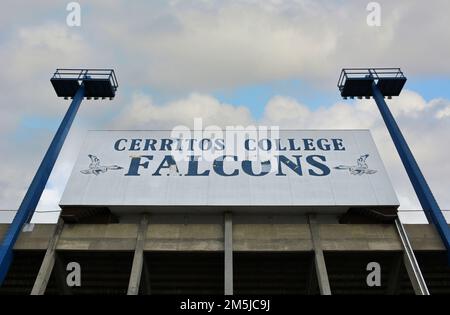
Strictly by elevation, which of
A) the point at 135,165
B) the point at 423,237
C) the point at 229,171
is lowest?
the point at 423,237

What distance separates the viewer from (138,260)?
17.8 m

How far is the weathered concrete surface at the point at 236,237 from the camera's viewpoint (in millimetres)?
18516

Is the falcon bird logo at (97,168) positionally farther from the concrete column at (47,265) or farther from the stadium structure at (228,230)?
the concrete column at (47,265)

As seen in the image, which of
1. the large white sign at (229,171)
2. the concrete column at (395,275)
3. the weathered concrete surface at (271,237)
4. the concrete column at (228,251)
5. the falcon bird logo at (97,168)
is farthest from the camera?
the falcon bird logo at (97,168)

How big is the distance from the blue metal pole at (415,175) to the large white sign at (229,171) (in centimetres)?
224

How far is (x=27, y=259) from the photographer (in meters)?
19.7

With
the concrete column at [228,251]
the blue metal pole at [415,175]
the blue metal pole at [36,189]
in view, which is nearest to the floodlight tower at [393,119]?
the blue metal pole at [415,175]

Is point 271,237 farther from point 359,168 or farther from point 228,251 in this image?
point 359,168

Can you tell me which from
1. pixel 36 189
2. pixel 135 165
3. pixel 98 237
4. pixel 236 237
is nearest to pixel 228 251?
pixel 236 237

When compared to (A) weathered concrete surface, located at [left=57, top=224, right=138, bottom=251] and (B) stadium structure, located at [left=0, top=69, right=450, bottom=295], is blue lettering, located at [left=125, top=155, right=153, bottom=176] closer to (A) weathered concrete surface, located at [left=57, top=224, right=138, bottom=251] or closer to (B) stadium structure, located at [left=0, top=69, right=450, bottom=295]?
(B) stadium structure, located at [left=0, top=69, right=450, bottom=295]

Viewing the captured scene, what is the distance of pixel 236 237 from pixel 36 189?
37.8ft

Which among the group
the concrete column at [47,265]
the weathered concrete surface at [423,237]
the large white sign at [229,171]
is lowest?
the concrete column at [47,265]
